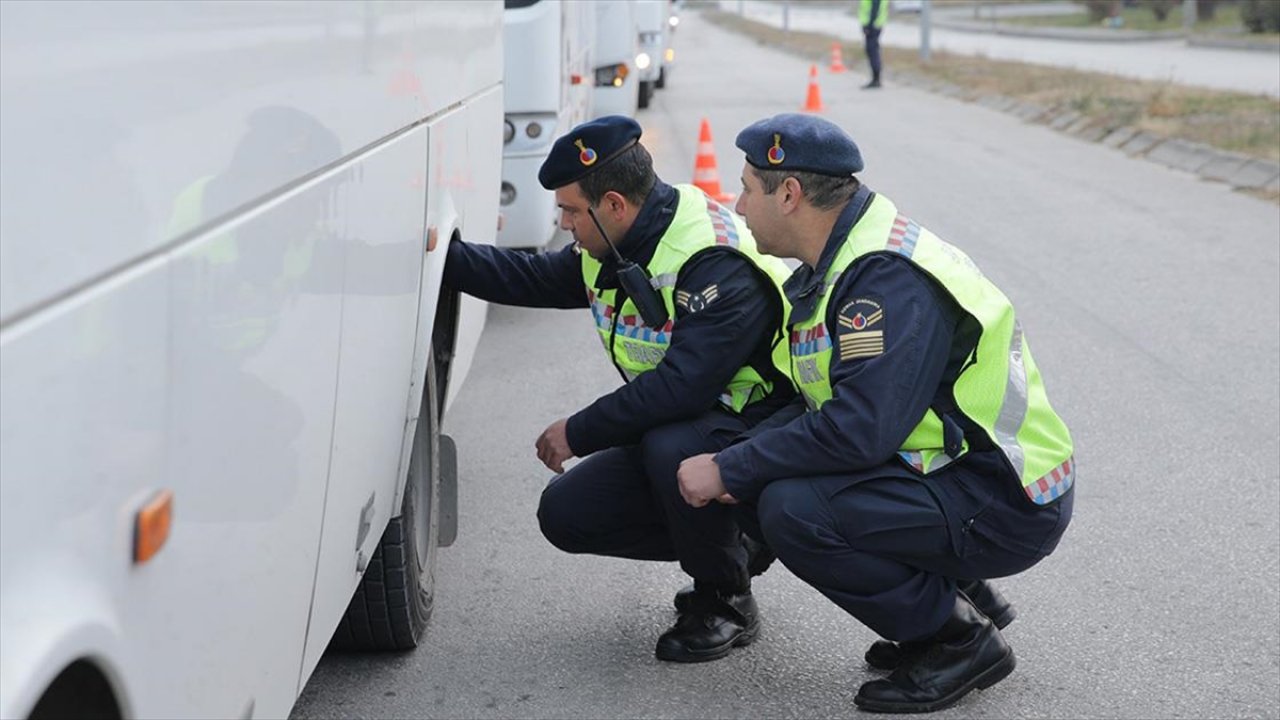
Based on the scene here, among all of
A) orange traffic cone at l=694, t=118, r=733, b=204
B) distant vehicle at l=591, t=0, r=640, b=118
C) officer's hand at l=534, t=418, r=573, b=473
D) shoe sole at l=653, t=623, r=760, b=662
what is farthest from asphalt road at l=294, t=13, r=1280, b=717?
distant vehicle at l=591, t=0, r=640, b=118

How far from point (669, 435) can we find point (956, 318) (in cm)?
73

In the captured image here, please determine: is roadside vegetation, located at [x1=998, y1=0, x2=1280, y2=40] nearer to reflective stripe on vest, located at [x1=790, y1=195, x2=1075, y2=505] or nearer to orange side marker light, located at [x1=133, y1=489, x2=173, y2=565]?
reflective stripe on vest, located at [x1=790, y1=195, x2=1075, y2=505]

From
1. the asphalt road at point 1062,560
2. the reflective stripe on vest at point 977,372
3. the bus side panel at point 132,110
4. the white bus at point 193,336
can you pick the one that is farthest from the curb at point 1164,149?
the bus side panel at point 132,110

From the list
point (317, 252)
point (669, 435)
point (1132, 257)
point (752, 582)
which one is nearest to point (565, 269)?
point (669, 435)

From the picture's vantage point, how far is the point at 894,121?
61.3ft

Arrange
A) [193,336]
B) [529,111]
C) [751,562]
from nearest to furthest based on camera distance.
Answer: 1. [193,336]
2. [751,562]
3. [529,111]

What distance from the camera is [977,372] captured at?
11.9 ft

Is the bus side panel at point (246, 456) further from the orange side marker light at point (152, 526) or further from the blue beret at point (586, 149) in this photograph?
the blue beret at point (586, 149)

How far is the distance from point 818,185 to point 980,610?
1117 mm

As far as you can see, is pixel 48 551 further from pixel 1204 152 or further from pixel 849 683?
pixel 1204 152

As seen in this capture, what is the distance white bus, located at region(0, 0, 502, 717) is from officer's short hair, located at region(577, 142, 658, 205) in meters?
0.63

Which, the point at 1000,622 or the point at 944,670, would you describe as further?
the point at 1000,622

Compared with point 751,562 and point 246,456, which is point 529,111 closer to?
point 751,562

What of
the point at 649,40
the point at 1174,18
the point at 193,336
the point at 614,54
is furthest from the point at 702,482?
the point at 1174,18
